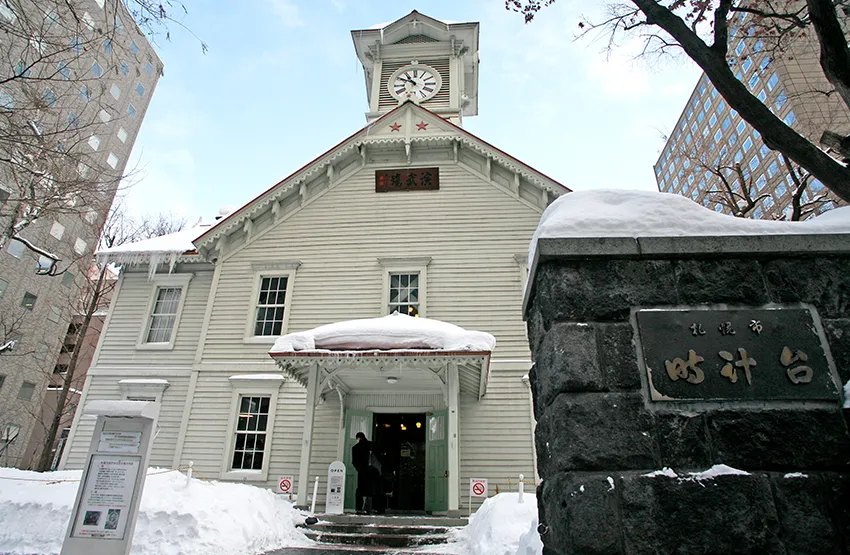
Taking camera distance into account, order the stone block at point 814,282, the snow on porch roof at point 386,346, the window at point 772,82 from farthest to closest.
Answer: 1. the window at point 772,82
2. the snow on porch roof at point 386,346
3. the stone block at point 814,282

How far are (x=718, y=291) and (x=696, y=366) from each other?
494 millimetres

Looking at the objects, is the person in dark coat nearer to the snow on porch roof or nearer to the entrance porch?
the entrance porch

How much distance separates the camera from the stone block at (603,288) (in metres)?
2.83

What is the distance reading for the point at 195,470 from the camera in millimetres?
11852

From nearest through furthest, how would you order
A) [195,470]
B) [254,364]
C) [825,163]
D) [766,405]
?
1. [766,405]
2. [825,163]
3. [195,470]
4. [254,364]

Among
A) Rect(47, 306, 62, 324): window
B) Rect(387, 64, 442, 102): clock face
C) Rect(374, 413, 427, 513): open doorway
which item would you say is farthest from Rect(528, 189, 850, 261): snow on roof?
Rect(47, 306, 62, 324): window

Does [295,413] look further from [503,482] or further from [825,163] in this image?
[825,163]

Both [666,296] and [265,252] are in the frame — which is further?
[265,252]

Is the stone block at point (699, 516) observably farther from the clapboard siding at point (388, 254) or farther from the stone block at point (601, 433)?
the clapboard siding at point (388, 254)

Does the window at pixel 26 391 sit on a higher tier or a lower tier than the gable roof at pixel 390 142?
lower

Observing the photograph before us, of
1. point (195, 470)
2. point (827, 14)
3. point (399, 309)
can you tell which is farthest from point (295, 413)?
point (827, 14)

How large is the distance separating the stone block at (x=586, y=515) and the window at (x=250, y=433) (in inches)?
432

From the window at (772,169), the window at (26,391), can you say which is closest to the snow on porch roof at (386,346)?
the window at (26,391)

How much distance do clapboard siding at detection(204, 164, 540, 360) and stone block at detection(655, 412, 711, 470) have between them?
9.65m
